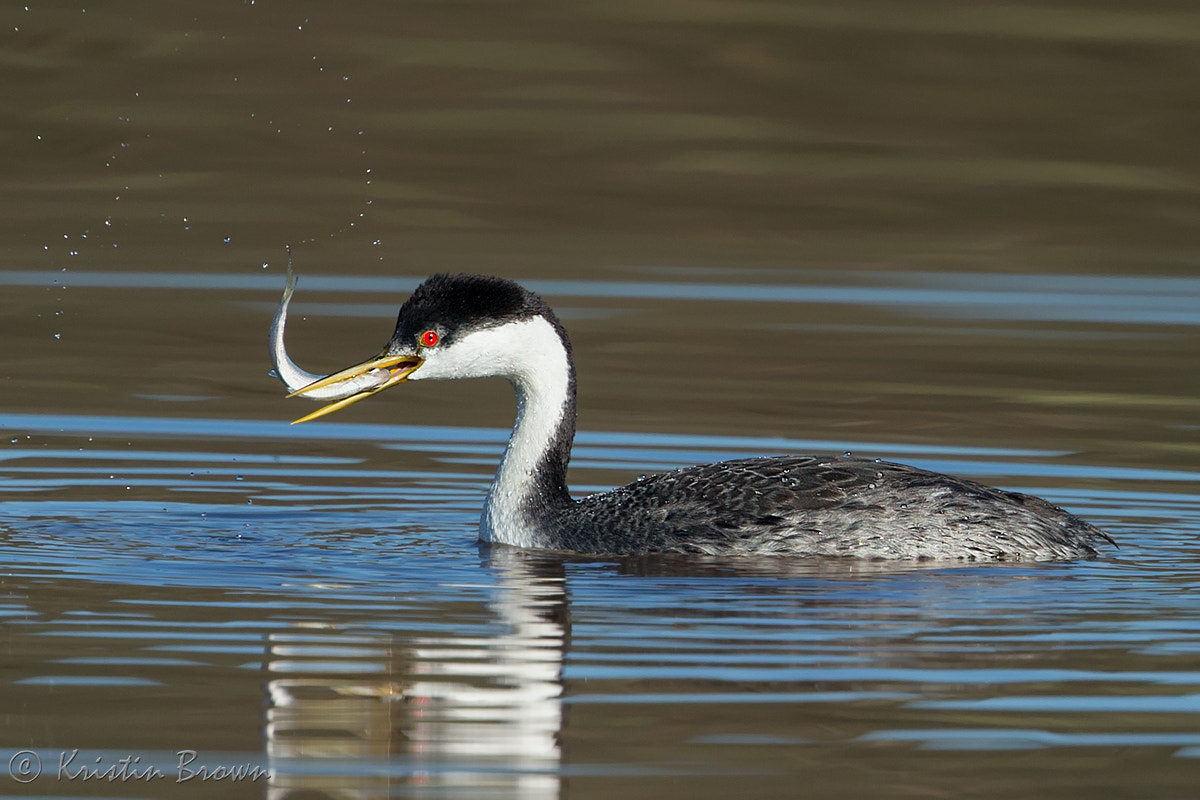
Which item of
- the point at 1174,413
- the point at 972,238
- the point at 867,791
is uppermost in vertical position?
the point at 972,238

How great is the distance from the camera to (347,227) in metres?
20.1

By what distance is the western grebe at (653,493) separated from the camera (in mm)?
10938

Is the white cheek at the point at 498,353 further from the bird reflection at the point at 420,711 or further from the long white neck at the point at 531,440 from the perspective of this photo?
the bird reflection at the point at 420,711

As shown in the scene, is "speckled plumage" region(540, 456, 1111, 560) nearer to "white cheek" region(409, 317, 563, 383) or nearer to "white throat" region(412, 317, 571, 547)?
"white throat" region(412, 317, 571, 547)

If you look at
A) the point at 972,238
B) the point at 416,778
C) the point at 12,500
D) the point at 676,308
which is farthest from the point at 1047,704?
the point at 972,238

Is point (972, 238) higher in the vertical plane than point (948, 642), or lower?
higher

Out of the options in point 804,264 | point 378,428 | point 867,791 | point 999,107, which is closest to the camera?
point 867,791

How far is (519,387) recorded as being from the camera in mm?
11953

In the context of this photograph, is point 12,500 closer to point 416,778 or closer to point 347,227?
point 416,778

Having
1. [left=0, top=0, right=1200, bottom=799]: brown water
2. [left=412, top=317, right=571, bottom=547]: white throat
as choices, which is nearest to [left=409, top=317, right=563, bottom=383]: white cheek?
[left=412, top=317, right=571, bottom=547]: white throat

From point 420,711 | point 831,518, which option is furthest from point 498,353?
point 420,711

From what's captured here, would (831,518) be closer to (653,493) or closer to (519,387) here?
(653,493)

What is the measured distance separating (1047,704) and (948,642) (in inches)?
33.7

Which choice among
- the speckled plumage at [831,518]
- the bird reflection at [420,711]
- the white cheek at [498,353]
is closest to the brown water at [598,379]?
the bird reflection at [420,711]
